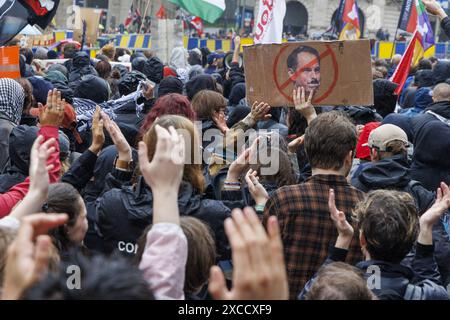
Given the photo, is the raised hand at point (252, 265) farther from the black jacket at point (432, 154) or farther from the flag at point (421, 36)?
the flag at point (421, 36)

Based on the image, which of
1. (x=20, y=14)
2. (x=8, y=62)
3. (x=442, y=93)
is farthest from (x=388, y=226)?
(x=20, y=14)

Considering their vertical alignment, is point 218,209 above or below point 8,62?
below

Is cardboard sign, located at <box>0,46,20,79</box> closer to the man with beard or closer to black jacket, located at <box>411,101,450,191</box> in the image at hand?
the man with beard

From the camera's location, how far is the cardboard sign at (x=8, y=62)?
253 inches

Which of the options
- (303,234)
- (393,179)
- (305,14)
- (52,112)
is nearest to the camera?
(303,234)

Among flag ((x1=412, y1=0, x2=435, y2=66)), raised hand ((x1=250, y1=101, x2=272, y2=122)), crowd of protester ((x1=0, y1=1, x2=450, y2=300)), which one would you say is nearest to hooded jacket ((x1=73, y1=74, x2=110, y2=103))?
crowd of protester ((x1=0, y1=1, x2=450, y2=300))

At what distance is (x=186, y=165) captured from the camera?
3670 mm

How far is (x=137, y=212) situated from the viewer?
3.52 metres

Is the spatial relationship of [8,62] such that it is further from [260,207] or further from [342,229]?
[342,229]

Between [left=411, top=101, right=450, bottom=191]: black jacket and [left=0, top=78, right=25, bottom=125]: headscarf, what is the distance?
293cm

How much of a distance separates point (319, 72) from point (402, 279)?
8.85 feet
